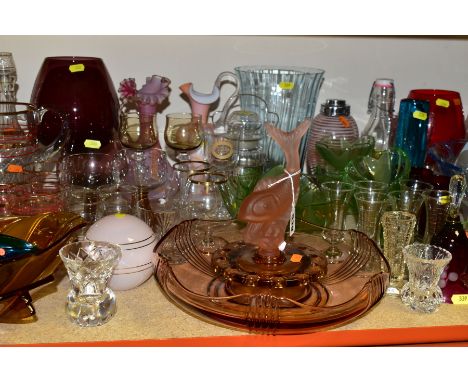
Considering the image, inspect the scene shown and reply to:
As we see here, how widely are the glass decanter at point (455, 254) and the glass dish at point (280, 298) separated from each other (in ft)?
0.43

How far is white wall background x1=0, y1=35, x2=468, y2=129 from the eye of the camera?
1.72 meters

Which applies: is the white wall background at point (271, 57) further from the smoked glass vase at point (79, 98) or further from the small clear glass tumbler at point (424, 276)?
the small clear glass tumbler at point (424, 276)

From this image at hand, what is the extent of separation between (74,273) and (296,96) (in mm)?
895

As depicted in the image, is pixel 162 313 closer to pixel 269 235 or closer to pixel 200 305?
pixel 200 305

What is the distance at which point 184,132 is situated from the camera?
60.2 inches

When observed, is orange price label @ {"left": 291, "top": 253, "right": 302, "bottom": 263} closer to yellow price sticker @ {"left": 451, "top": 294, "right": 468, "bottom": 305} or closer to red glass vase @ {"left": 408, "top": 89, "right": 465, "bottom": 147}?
yellow price sticker @ {"left": 451, "top": 294, "right": 468, "bottom": 305}

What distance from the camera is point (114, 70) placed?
1.75 m

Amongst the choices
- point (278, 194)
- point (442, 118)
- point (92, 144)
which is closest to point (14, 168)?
point (92, 144)

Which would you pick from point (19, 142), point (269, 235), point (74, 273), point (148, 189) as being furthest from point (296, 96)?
point (74, 273)

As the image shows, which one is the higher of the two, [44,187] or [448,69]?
[448,69]

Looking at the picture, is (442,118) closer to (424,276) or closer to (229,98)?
(229,98)

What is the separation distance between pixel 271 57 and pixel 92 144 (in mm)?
622

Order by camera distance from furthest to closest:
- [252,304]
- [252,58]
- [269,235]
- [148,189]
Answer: [252,58] → [148,189] → [269,235] → [252,304]

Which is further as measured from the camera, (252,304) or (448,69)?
(448,69)
